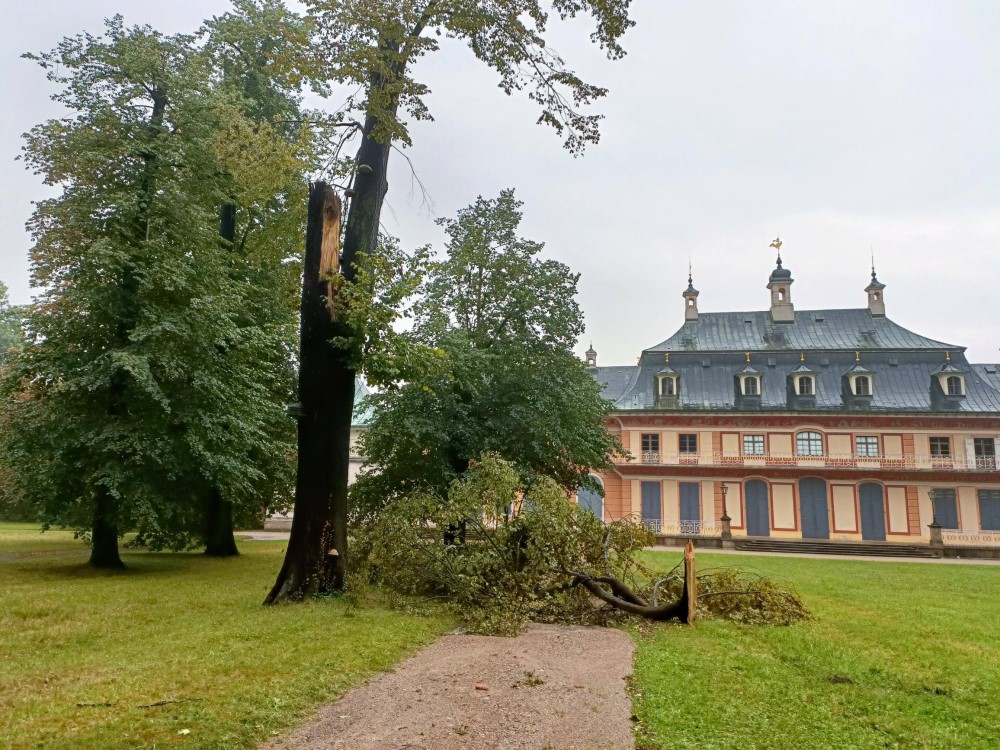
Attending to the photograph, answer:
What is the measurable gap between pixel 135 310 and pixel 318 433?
7.17 m

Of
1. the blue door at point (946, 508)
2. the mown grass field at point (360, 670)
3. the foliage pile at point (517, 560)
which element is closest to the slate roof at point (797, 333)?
the blue door at point (946, 508)

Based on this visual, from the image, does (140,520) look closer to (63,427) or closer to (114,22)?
(63,427)

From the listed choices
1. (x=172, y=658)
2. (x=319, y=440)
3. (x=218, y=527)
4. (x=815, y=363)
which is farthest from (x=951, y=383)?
(x=172, y=658)

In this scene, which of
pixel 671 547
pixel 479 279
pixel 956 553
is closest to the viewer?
pixel 479 279

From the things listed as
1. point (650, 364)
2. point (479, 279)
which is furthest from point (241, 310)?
point (650, 364)

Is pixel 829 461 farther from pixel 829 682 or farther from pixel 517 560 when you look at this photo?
pixel 829 682

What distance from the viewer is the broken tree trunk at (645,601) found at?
8828 mm

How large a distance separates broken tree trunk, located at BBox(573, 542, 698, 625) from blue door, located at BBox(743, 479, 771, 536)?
2399 cm

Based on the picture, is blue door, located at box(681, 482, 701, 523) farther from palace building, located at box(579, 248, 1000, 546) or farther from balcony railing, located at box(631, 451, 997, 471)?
balcony railing, located at box(631, 451, 997, 471)

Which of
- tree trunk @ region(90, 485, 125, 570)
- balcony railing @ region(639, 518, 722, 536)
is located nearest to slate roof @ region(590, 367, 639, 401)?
balcony railing @ region(639, 518, 722, 536)

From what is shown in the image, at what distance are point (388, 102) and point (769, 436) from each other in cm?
2731

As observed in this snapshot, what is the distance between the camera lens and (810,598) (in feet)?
39.7

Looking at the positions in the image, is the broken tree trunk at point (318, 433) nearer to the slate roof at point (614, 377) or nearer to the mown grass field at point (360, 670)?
the mown grass field at point (360, 670)

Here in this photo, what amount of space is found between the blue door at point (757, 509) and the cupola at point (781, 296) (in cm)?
1008
